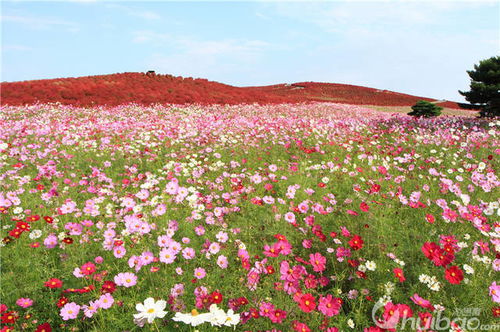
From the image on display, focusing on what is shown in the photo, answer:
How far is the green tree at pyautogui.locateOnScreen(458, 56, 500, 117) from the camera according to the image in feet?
43.8

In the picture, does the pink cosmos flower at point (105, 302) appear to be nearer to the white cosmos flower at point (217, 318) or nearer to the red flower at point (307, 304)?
the white cosmos flower at point (217, 318)

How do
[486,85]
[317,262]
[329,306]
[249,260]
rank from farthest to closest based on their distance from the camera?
[486,85] → [249,260] → [317,262] → [329,306]

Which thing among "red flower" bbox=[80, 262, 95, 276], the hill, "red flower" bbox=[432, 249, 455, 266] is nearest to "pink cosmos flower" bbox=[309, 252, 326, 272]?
"red flower" bbox=[432, 249, 455, 266]

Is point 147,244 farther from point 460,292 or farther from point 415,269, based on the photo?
point 460,292

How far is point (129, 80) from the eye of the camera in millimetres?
24391

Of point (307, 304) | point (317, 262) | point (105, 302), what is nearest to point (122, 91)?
point (105, 302)

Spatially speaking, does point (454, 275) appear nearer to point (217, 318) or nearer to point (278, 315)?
point (278, 315)

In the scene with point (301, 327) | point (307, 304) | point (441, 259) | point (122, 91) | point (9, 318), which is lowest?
point (9, 318)

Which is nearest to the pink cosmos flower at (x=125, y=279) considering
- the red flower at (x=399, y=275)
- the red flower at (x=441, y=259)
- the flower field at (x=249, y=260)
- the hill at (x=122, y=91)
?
the flower field at (x=249, y=260)

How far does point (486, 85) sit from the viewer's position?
13484 mm

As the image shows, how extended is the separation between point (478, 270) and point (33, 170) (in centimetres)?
657

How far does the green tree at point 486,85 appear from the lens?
1336cm

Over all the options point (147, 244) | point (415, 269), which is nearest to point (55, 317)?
point (147, 244)

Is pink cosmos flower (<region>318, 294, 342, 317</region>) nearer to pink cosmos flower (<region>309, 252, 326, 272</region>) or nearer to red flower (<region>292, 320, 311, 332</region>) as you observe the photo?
red flower (<region>292, 320, 311, 332</region>)
